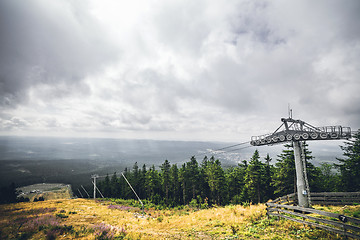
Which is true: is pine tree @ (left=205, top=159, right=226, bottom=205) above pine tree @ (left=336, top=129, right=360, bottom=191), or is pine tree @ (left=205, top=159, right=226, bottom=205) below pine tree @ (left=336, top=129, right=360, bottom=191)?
below

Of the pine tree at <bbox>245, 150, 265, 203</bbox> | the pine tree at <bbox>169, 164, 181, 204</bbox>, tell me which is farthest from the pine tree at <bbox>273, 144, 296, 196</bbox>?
the pine tree at <bbox>169, 164, 181, 204</bbox>

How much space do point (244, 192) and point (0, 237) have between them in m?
43.8

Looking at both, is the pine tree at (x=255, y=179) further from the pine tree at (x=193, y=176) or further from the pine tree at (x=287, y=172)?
the pine tree at (x=193, y=176)

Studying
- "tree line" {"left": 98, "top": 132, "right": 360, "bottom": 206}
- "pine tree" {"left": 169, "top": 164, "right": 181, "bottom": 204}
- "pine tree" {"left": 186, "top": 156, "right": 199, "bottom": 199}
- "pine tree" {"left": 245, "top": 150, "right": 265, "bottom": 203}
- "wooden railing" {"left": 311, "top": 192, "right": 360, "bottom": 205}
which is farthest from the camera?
"pine tree" {"left": 169, "top": 164, "right": 181, "bottom": 204}

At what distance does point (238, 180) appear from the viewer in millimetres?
44375

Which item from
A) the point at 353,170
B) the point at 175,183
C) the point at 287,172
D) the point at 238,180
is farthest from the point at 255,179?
the point at 175,183

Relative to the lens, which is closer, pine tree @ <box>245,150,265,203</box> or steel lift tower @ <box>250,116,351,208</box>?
steel lift tower @ <box>250,116,351,208</box>

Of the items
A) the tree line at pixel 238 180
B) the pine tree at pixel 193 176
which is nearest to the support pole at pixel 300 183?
the tree line at pixel 238 180

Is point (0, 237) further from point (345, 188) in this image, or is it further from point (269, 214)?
point (345, 188)

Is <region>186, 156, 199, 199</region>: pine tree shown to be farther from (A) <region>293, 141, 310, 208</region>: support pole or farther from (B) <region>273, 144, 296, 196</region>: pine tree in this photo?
(A) <region>293, 141, 310, 208</region>: support pole

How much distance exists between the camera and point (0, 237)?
922cm

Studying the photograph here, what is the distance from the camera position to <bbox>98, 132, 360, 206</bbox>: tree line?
24455 mm

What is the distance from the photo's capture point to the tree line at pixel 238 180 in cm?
2445

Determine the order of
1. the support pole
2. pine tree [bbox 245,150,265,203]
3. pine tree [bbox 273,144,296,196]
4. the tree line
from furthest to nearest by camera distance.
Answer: pine tree [bbox 245,150,265,203], pine tree [bbox 273,144,296,196], the tree line, the support pole
